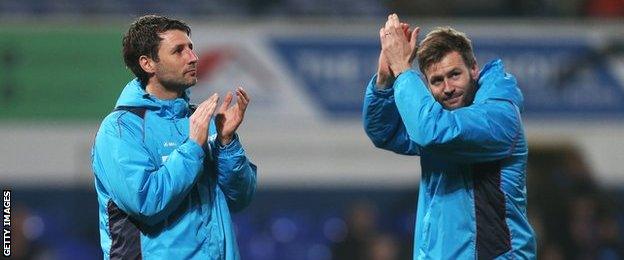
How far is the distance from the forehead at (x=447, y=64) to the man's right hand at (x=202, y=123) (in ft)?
2.63

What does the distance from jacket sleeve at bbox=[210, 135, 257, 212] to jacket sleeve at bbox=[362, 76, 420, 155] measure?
518 mm

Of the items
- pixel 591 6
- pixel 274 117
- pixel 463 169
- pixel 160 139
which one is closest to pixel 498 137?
pixel 463 169

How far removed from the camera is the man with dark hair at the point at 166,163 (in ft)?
13.2

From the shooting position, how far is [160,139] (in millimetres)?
4184

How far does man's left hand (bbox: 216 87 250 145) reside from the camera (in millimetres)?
4234

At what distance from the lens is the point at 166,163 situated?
4.07 metres

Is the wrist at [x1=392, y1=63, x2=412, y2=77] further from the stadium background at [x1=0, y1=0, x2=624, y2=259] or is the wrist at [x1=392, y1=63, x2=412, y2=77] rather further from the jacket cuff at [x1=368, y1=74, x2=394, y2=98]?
the stadium background at [x1=0, y1=0, x2=624, y2=259]

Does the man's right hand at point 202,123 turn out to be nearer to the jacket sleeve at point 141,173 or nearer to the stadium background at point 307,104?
the jacket sleeve at point 141,173

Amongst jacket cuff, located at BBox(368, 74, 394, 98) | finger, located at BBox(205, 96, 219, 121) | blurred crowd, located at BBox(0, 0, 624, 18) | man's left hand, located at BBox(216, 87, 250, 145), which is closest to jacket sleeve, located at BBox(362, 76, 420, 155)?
jacket cuff, located at BBox(368, 74, 394, 98)

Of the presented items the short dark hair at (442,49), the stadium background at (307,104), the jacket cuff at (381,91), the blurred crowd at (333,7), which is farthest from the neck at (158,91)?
the blurred crowd at (333,7)

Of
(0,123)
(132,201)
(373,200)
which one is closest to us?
(132,201)

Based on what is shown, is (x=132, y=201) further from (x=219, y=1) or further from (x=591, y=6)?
(x=591, y=6)

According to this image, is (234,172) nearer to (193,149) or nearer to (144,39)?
(193,149)

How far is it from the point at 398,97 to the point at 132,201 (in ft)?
3.20
